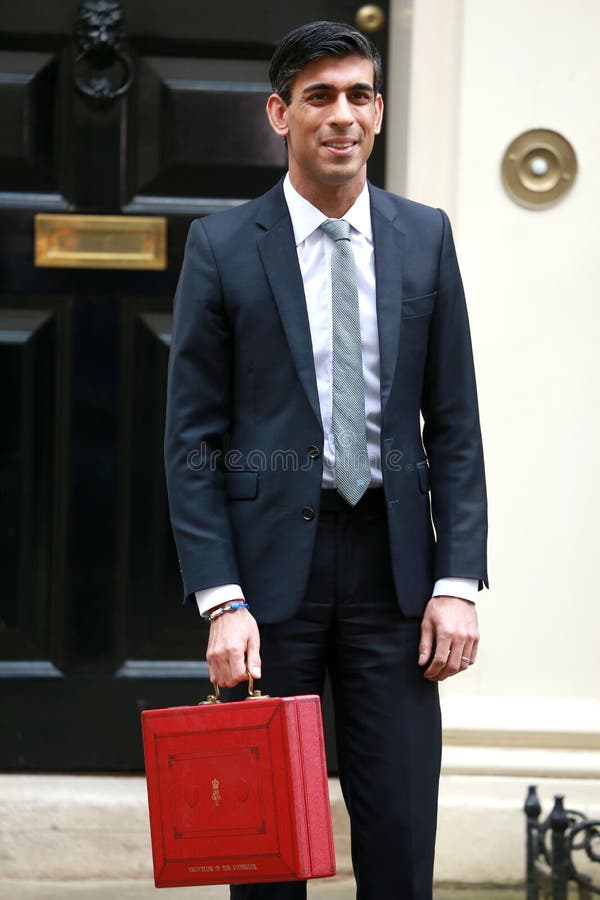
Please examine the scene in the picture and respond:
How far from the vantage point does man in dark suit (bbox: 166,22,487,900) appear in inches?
91.6

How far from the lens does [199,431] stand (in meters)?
2.36

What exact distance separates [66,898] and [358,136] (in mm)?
2246

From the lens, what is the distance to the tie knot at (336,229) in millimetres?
2377

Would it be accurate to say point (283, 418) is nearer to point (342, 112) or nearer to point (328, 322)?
point (328, 322)

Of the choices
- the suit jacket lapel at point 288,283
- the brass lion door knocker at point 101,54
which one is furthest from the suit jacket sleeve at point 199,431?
the brass lion door knocker at point 101,54

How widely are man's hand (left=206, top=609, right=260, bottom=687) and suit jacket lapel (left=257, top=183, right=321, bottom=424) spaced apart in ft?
1.25

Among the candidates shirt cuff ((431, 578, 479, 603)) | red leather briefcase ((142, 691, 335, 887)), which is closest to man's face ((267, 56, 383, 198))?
shirt cuff ((431, 578, 479, 603))

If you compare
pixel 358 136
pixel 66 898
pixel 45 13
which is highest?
pixel 45 13

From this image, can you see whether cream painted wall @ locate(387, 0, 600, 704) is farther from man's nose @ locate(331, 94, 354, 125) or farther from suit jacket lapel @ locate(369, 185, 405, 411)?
man's nose @ locate(331, 94, 354, 125)

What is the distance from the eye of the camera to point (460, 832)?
11.7 feet

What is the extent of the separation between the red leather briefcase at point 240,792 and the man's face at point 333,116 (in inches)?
36.6

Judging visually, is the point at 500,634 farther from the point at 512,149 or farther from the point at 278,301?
the point at 278,301

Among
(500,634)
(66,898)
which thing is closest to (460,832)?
(500,634)

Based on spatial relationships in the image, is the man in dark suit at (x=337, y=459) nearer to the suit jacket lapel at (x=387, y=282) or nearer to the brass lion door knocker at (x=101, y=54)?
the suit jacket lapel at (x=387, y=282)
